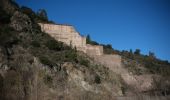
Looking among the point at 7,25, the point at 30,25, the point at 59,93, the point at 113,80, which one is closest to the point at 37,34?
the point at 30,25

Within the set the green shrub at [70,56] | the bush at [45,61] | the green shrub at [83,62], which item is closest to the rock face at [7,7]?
the green shrub at [70,56]

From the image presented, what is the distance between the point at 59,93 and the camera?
1655 cm

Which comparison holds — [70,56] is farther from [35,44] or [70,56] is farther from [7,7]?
[7,7]

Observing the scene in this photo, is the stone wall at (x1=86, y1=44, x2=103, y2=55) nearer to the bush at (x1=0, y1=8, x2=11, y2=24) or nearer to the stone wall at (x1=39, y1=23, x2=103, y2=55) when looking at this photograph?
the stone wall at (x1=39, y1=23, x2=103, y2=55)

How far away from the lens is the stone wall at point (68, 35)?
42.6 meters

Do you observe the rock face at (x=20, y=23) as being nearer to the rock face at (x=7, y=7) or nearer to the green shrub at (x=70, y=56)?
the rock face at (x=7, y=7)

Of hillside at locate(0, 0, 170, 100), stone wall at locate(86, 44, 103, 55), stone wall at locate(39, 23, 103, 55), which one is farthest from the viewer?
stone wall at locate(86, 44, 103, 55)

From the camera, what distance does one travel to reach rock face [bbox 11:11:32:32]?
34028 mm

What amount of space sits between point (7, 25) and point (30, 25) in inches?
182

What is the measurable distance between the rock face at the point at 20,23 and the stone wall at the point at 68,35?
18.6 feet

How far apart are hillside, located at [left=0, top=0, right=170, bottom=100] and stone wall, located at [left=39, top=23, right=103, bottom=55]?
1584mm

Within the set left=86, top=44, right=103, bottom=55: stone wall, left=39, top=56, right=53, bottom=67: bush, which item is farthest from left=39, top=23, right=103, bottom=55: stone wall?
left=39, top=56, right=53, bottom=67: bush

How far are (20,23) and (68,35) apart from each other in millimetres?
10213

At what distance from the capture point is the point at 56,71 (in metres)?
29.7
